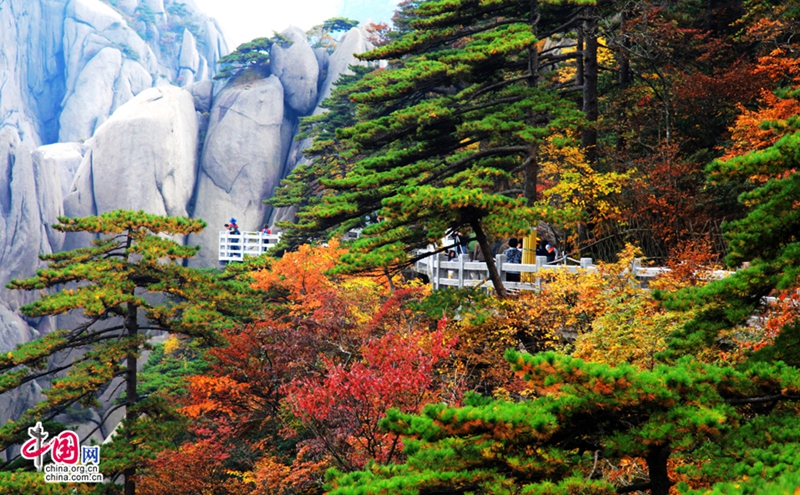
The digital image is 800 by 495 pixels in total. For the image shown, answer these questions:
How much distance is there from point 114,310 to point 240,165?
32.5 meters

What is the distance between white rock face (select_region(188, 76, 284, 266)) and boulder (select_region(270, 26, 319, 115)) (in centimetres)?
150

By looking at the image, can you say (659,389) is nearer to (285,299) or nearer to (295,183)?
(285,299)

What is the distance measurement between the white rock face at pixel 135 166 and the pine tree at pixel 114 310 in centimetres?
2967

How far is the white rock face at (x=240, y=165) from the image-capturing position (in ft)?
153

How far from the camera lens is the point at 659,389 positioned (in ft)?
13.7

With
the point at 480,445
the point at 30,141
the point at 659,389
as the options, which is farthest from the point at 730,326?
the point at 30,141

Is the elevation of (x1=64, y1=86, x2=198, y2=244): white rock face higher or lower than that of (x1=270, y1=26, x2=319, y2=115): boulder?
lower

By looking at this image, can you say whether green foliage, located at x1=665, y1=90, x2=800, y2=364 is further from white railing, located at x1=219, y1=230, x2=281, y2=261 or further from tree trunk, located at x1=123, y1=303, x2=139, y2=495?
white railing, located at x1=219, y1=230, x2=281, y2=261

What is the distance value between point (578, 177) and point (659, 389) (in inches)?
442

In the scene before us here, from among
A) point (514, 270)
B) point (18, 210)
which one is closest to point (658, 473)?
point (514, 270)

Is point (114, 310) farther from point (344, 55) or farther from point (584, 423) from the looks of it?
point (344, 55)

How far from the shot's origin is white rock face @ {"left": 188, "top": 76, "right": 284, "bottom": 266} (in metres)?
46.6

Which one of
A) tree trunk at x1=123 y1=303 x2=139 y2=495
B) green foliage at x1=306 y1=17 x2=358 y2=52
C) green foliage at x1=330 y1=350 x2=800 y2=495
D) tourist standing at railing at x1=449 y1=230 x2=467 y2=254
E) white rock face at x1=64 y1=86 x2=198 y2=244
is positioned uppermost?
green foliage at x1=306 y1=17 x2=358 y2=52

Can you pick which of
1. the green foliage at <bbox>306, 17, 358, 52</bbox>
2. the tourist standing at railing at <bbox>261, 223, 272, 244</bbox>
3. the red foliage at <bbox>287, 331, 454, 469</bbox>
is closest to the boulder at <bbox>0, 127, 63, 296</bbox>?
the tourist standing at railing at <bbox>261, 223, 272, 244</bbox>
